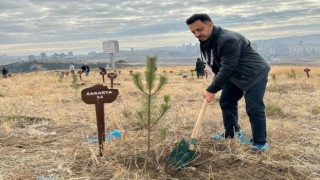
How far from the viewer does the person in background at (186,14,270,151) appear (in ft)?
13.9

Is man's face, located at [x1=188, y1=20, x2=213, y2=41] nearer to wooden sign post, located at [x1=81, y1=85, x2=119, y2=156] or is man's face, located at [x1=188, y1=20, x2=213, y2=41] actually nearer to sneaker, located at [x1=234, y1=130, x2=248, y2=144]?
wooden sign post, located at [x1=81, y1=85, x2=119, y2=156]

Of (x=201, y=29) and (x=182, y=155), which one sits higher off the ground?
(x=201, y=29)

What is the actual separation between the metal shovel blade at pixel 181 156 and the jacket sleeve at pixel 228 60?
0.68 metres

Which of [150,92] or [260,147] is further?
[260,147]

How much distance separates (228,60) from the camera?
4238 mm

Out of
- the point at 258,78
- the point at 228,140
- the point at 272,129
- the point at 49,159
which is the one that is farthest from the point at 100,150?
the point at 272,129

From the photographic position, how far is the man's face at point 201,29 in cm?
420

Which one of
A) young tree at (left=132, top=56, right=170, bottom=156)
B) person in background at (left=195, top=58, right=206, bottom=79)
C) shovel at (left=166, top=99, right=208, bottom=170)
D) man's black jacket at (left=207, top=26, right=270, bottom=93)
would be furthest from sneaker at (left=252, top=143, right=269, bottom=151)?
person in background at (left=195, top=58, right=206, bottom=79)

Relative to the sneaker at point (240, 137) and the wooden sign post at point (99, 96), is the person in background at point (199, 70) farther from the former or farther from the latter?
the wooden sign post at point (99, 96)

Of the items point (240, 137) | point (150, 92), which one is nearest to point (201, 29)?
point (150, 92)

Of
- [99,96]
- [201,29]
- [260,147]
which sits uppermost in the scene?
[201,29]

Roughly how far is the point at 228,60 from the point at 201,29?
0.42m

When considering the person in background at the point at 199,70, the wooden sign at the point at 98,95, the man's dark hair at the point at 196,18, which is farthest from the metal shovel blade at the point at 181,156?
the person in background at the point at 199,70

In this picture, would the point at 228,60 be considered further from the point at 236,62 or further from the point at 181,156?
the point at 181,156
